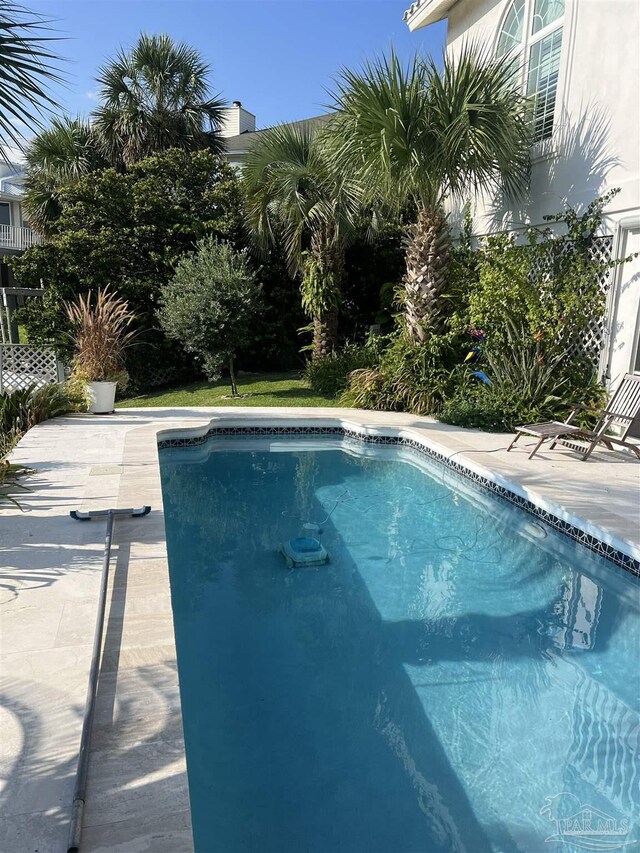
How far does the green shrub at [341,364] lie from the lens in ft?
38.2

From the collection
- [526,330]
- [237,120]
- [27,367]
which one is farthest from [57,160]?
[237,120]

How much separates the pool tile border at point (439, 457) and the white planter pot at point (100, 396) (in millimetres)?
1937

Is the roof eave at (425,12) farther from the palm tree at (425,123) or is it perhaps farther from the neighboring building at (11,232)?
the neighboring building at (11,232)

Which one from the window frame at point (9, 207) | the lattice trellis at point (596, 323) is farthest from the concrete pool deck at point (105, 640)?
the window frame at point (9, 207)

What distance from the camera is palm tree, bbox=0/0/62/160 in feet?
13.4

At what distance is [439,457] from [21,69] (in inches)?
238

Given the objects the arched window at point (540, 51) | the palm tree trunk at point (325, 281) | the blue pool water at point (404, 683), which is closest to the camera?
the blue pool water at point (404, 683)

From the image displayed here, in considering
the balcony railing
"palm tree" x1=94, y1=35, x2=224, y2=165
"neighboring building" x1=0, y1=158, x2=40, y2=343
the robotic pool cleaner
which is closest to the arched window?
the robotic pool cleaner

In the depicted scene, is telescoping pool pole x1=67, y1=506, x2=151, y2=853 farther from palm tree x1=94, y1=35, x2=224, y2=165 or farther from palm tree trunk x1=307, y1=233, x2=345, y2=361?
palm tree x1=94, y1=35, x2=224, y2=165

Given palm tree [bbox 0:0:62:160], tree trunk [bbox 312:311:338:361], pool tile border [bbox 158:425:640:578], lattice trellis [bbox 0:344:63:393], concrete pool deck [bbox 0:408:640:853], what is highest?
palm tree [bbox 0:0:62:160]

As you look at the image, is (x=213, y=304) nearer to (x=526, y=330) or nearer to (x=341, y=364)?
(x=341, y=364)

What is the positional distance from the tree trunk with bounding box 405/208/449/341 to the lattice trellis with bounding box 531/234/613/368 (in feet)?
5.25

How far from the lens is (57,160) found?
15.8 meters

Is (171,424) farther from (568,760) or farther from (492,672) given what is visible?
(568,760)
